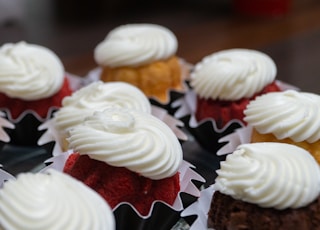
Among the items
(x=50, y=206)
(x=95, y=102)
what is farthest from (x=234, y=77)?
(x=50, y=206)

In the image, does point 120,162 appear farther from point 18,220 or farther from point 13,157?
point 13,157

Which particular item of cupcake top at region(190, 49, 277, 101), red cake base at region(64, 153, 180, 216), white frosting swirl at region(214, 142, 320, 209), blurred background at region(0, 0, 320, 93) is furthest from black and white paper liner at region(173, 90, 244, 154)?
Answer: blurred background at region(0, 0, 320, 93)

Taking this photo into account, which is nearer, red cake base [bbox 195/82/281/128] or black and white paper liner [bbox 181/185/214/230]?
black and white paper liner [bbox 181/185/214/230]

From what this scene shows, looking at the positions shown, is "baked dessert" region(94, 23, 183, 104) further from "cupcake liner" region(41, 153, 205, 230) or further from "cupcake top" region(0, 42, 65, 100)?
"cupcake liner" region(41, 153, 205, 230)

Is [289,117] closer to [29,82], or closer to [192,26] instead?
[29,82]

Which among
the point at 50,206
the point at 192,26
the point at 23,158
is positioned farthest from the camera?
the point at 192,26

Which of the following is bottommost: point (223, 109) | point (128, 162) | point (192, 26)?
point (192, 26)

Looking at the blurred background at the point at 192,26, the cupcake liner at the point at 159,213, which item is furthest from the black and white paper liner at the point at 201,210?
the blurred background at the point at 192,26
